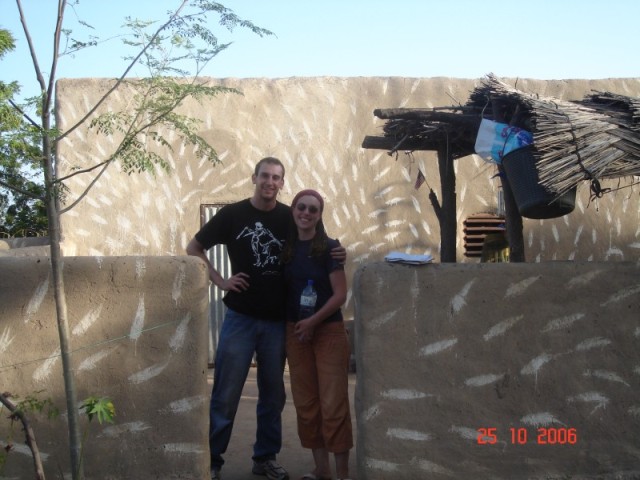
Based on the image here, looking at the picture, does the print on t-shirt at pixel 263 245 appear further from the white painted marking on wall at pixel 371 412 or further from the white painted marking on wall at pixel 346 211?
the white painted marking on wall at pixel 346 211

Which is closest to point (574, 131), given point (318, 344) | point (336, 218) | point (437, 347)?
point (437, 347)

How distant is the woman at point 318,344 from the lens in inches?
177

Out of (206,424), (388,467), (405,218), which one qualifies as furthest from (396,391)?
(405,218)

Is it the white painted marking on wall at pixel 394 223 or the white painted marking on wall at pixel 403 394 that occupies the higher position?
the white painted marking on wall at pixel 394 223

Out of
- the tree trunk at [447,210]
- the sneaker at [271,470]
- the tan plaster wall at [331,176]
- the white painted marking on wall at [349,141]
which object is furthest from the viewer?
the white painted marking on wall at [349,141]

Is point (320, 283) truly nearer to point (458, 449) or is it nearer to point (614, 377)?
point (458, 449)

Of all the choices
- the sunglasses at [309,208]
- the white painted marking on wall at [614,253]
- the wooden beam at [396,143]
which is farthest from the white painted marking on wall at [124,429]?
the white painted marking on wall at [614,253]

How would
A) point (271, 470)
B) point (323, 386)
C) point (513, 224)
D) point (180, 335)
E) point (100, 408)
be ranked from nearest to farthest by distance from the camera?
1. point (100, 408)
2. point (180, 335)
3. point (323, 386)
4. point (271, 470)
5. point (513, 224)

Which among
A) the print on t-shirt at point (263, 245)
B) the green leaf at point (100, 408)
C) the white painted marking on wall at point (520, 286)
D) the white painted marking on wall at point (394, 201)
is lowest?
the green leaf at point (100, 408)

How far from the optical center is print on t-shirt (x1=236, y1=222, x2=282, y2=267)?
4.68 meters

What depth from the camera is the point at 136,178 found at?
29.8ft

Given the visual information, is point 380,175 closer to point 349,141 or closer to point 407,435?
point 349,141

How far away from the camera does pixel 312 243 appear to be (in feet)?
15.2

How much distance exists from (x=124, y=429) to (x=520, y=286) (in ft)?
7.53
